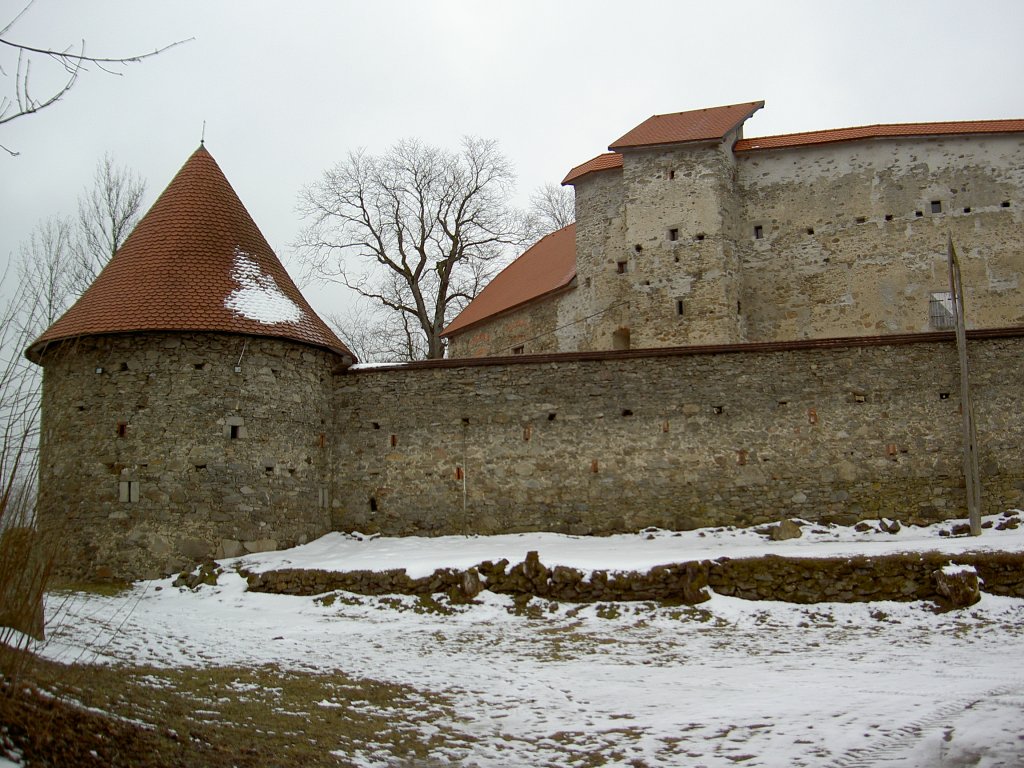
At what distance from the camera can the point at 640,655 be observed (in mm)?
8547

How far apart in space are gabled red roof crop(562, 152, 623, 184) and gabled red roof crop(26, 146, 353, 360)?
9571mm

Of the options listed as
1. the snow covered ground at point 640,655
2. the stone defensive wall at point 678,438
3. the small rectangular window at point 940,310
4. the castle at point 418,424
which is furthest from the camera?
the small rectangular window at point 940,310

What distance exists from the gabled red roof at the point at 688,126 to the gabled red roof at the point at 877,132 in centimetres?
65

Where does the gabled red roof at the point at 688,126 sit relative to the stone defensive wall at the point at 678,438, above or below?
A: above

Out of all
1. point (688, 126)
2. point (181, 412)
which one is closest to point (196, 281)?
point (181, 412)

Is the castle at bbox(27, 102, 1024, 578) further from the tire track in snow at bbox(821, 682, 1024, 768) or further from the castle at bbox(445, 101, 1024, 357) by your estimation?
the tire track in snow at bbox(821, 682, 1024, 768)

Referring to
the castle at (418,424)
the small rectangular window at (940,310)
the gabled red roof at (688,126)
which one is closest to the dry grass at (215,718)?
the castle at (418,424)

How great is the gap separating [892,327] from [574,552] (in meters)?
11.0

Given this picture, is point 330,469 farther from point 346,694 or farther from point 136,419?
point 346,694

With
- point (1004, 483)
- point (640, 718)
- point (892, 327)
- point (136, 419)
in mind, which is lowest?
point (640, 718)

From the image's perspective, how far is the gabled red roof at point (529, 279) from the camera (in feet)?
78.7

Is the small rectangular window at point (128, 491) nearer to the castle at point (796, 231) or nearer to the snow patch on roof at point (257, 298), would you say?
the snow patch on roof at point (257, 298)

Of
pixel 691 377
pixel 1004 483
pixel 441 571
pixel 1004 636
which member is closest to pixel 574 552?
pixel 441 571

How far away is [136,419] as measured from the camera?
41.4 ft
